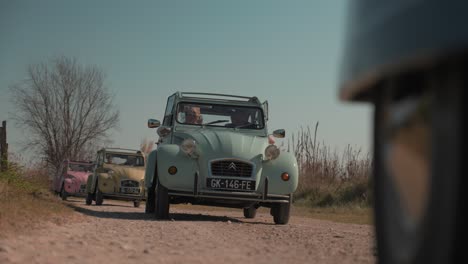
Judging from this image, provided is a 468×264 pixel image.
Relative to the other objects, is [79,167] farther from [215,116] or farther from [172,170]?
[172,170]

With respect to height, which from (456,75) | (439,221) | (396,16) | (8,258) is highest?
(396,16)

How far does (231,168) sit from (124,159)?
1158 centimetres

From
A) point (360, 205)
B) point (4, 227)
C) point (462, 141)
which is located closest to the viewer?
point (462, 141)

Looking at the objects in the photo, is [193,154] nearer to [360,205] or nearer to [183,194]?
[183,194]

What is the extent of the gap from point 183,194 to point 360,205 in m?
9.27

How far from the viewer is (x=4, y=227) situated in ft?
22.2

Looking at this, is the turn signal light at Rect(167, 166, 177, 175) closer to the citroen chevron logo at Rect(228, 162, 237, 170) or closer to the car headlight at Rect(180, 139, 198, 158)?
the car headlight at Rect(180, 139, 198, 158)

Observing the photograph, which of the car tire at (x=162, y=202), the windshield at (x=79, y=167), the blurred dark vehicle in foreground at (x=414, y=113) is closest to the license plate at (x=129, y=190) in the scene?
the windshield at (x=79, y=167)

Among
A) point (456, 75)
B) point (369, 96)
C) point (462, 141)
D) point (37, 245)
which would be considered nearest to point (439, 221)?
point (462, 141)

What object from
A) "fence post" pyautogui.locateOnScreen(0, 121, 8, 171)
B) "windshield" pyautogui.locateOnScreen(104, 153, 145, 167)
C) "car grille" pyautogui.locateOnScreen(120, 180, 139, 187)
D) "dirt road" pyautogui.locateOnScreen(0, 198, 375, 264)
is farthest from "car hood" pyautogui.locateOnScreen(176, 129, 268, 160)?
"windshield" pyautogui.locateOnScreen(104, 153, 145, 167)

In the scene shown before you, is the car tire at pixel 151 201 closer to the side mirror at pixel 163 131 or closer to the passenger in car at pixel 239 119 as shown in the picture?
the side mirror at pixel 163 131

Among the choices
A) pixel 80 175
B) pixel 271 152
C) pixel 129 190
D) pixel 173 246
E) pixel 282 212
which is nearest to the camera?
pixel 173 246

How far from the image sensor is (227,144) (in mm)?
11008

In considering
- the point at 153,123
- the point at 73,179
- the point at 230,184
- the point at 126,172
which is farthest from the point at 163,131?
the point at 73,179
